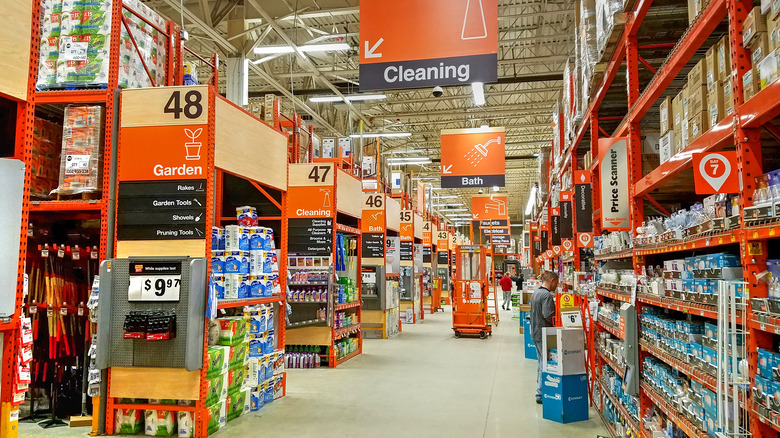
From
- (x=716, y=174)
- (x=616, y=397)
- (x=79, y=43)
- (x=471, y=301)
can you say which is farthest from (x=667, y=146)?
(x=471, y=301)

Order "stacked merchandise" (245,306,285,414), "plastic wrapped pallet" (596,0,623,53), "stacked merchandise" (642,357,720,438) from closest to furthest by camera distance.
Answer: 1. "stacked merchandise" (642,357,720,438)
2. "plastic wrapped pallet" (596,0,623,53)
3. "stacked merchandise" (245,306,285,414)

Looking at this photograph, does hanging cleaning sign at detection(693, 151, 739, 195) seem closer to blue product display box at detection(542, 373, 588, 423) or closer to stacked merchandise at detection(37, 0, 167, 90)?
blue product display box at detection(542, 373, 588, 423)

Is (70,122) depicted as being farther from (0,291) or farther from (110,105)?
(0,291)

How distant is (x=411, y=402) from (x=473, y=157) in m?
→ 6.84

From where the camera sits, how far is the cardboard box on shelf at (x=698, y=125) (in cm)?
322

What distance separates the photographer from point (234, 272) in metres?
6.05

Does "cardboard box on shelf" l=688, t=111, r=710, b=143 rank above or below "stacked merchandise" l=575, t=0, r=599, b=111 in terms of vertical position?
below

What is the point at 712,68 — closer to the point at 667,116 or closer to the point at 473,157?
the point at 667,116


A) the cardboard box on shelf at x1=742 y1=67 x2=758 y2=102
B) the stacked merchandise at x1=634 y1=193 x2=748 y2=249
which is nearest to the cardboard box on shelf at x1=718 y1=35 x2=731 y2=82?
the cardboard box on shelf at x1=742 y1=67 x2=758 y2=102

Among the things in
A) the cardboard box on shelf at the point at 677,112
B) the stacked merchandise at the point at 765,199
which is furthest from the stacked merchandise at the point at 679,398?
the cardboard box on shelf at the point at 677,112

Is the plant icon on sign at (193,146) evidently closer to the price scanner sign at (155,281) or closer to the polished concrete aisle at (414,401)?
the price scanner sign at (155,281)

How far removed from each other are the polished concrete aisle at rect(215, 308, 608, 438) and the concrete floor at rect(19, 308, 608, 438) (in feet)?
0.03

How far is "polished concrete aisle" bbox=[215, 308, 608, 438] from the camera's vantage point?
228 inches

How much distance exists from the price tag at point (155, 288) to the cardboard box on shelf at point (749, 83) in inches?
184
